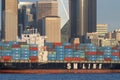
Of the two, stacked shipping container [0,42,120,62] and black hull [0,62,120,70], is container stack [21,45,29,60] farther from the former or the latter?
black hull [0,62,120,70]

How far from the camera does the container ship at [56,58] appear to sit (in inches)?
7008

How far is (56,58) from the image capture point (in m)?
181

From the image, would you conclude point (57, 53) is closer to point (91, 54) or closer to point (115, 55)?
point (91, 54)

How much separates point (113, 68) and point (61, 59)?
15.3 m

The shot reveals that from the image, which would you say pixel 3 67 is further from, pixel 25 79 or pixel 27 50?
pixel 25 79

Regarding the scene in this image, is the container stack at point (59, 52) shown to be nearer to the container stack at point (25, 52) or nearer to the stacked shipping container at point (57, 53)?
the stacked shipping container at point (57, 53)

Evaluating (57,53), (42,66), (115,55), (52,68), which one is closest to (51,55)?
(57,53)

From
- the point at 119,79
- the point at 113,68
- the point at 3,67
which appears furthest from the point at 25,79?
the point at 113,68

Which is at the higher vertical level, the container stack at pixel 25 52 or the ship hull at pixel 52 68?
the container stack at pixel 25 52

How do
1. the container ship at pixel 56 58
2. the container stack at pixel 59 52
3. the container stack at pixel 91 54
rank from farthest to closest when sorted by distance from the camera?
the container stack at pixel 91 54 → the container stack at pixel 59 52 → the container ship at pixel 56 58

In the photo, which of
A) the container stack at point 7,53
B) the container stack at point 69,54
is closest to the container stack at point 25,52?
the container stack at point 7,53

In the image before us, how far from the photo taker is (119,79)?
139 meters

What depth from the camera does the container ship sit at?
17800 centimetres

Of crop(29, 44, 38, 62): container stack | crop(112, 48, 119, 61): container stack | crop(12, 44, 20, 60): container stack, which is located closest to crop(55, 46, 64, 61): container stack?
crop(29, 44, 38, 62): container stack
